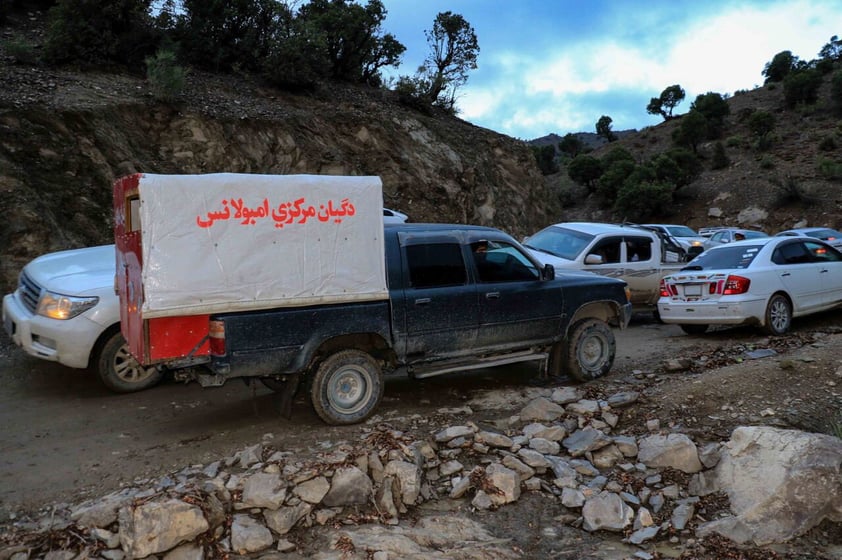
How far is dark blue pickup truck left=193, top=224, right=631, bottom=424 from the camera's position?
5559 mm

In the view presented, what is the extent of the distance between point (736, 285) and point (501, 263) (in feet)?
15.4

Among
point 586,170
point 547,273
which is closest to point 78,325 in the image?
point 547,273

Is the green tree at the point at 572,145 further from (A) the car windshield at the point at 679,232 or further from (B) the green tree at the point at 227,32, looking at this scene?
(B) the green tree at the point at 227,32

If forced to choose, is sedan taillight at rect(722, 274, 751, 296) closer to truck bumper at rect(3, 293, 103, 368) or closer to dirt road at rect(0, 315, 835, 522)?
dirt road at rect(0, 315, 835, 522)

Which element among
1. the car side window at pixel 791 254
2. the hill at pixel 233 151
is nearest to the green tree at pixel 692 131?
the hill at pixel 233 151

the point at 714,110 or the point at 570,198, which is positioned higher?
the point at 714,110

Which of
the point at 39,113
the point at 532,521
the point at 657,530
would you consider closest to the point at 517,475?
the point at 532,521

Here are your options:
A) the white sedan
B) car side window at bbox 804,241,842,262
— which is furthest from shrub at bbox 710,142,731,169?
the white sedan

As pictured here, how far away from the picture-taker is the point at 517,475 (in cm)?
496

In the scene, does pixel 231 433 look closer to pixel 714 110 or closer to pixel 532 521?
pixel 532 521

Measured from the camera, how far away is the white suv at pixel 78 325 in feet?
21.7

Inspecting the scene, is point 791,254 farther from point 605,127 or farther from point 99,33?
point 605,127

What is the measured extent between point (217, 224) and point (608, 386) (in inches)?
188

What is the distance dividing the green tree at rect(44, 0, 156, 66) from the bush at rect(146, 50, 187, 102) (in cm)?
152
